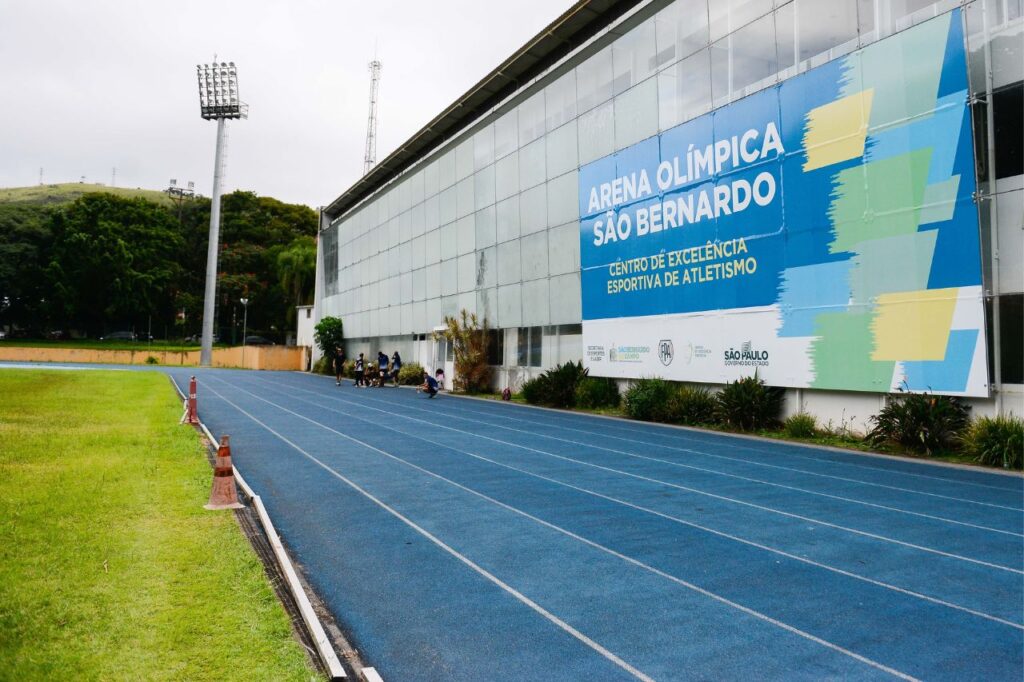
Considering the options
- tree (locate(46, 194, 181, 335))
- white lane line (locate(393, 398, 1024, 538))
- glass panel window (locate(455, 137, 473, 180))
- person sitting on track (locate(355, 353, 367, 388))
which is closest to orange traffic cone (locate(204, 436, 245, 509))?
white lane line (locate(393, 398, 1024, 538))

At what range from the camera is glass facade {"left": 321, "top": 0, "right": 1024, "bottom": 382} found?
11781mm

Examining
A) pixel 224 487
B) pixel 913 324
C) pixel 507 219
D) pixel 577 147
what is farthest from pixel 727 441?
pixel 507 219

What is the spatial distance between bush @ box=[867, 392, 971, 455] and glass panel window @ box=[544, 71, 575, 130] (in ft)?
52.1

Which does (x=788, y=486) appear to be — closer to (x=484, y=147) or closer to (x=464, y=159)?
(x=484, y=147)

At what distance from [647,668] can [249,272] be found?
8086 cm

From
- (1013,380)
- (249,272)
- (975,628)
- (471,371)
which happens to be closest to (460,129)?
(471,371)

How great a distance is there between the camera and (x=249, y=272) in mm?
78312

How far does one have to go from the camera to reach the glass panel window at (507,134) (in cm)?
2816

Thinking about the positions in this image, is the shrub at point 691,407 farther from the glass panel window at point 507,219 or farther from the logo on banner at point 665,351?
the glass panel window at point 507,219

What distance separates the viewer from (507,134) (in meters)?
28.7

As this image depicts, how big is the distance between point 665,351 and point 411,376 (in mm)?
18813

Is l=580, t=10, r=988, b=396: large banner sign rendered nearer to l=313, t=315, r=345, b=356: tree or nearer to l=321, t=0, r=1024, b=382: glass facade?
l=321, t=0, r=1024, b=382: glass facade

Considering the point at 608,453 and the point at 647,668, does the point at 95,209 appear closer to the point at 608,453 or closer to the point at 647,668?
the point at 608,453

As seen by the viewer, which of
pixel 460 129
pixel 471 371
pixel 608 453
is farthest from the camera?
pixel 460 129
